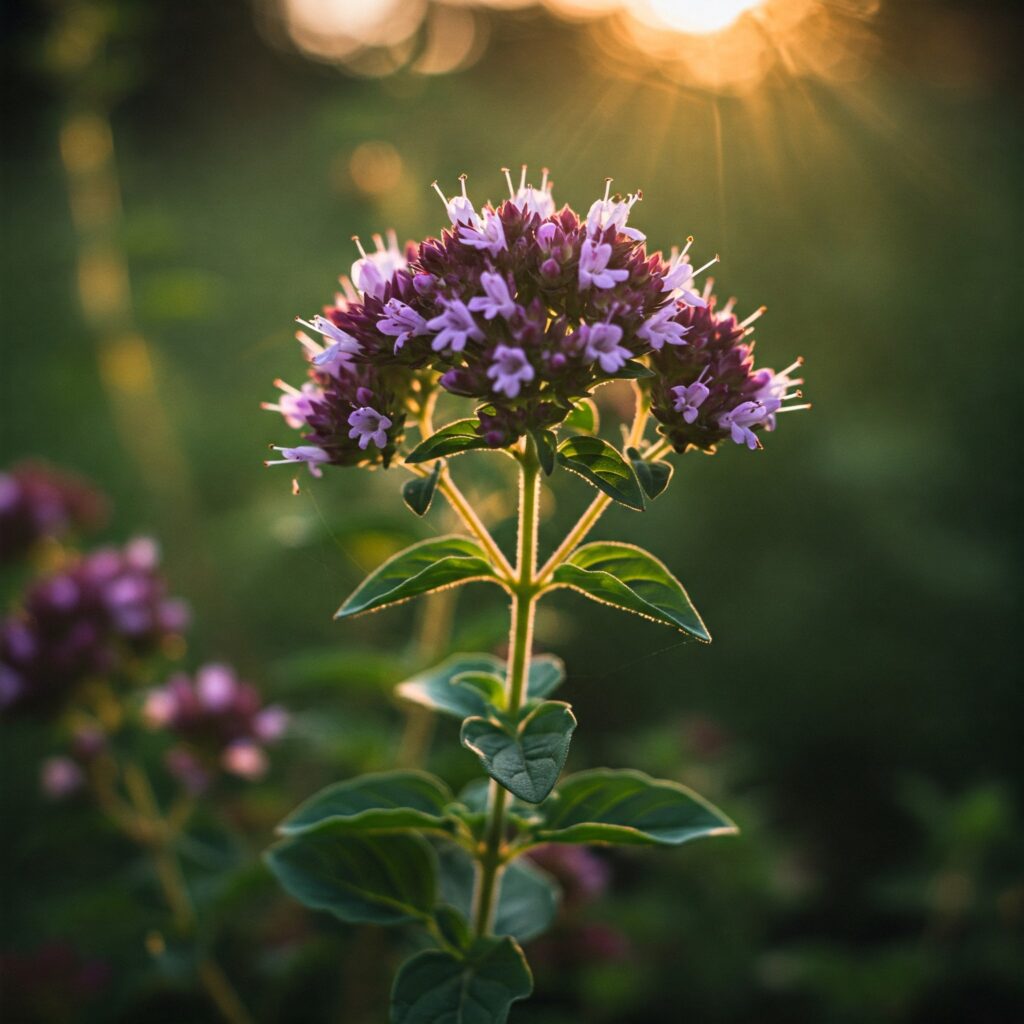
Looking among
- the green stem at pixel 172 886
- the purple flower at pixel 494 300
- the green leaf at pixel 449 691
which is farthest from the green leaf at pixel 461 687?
the green stem at pixel 172 886

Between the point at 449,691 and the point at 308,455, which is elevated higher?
the point at 308,455

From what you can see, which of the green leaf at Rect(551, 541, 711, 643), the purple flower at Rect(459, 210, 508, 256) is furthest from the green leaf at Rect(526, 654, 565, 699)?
Answer: the purple flower at Rect(459, 210, 508, 256)

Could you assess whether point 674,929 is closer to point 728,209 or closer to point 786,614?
point 786,614

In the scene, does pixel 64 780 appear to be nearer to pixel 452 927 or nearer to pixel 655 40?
pixel 452 927

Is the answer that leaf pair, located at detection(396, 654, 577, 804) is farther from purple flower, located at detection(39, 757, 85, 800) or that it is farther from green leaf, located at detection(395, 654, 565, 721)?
purple flower, located at detection(39, 757, 85, 800)

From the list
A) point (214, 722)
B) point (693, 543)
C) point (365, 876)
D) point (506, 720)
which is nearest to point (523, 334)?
point (506, 720)

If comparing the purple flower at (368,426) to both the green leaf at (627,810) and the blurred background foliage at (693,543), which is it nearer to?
the blurred background foliage at (693,543)

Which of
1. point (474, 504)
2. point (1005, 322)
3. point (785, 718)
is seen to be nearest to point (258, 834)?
point (474, 504)
